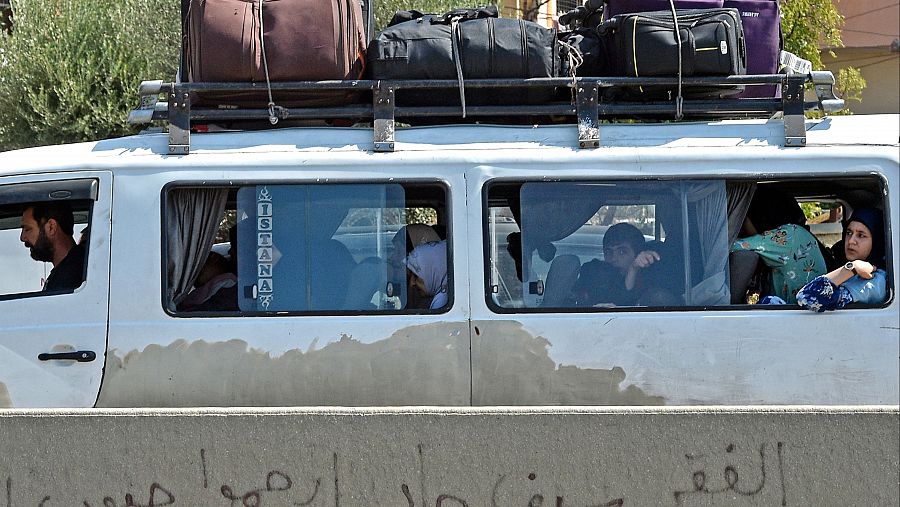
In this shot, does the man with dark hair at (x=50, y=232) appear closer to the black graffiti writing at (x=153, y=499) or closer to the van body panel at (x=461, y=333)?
the van body panel at (x=461, y=333)

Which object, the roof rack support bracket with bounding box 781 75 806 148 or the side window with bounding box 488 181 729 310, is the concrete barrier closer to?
the side window with bounding box 488 181 729 310

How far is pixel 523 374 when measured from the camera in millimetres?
4090

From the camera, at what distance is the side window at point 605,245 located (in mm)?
4148

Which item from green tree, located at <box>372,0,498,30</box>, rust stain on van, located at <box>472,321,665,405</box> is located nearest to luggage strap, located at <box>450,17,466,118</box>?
rust stain on van, located at <box>472,321,665,405</box>

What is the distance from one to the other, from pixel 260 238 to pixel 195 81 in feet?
2.44

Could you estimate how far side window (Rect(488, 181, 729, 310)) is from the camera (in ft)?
13.6

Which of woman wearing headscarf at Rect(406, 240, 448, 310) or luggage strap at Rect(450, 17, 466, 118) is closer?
luggage strap at Rect(450, 17, 466, 118)

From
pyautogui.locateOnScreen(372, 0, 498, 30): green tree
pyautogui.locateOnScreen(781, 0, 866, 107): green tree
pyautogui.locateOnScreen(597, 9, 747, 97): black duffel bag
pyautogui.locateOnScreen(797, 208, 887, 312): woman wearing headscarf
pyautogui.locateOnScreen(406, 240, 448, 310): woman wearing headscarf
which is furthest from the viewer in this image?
pyautogui.locateOnScreen(372, 0, 498, 30): green tree

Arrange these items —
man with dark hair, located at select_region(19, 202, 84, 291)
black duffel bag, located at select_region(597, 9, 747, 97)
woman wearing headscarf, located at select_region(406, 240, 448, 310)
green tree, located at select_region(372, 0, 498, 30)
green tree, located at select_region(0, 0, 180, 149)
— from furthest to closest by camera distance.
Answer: green tree, located at select_region(372, 0, 498, 30)
green tree, located at select_region(0, 0, 180, 149)
man with dark hair, located at select_region(19, 202, 84, 291)
woman wearing headscarf, located at select_region(406, 240, 448, 310)
black duffel bag, located at select_region(597, 9, 747, 97)

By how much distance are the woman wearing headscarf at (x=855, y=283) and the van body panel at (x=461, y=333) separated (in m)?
0.05

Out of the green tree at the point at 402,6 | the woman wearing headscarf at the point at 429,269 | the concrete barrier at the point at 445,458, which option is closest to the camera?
the concrete barrier at the point at 445,458

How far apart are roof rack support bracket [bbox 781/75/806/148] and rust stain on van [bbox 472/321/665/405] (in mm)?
1244

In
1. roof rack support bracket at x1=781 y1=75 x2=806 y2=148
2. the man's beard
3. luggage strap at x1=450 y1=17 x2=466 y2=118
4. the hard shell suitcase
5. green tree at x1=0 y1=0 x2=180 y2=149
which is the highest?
green tree at x1=0 y1=0 x2=180 y2=149

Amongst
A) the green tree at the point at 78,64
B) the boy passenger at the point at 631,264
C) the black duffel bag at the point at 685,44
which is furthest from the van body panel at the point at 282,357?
the green tree at the point at 78,64
